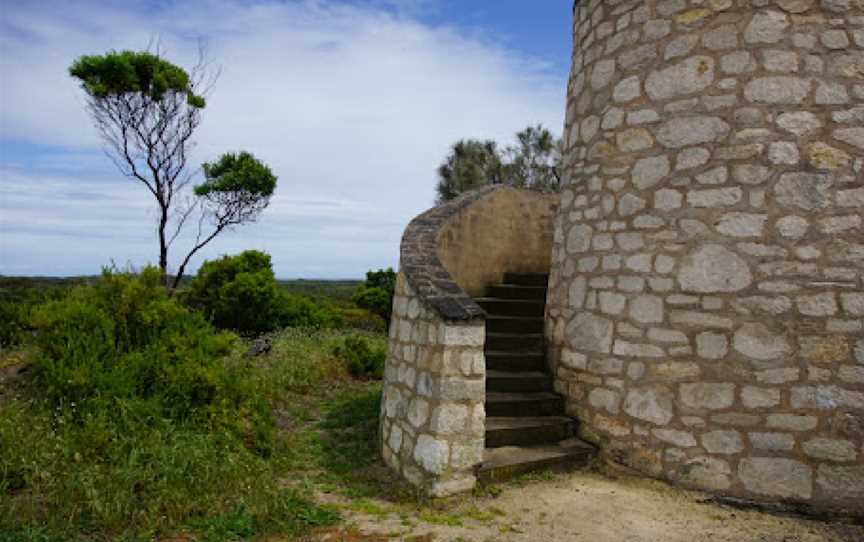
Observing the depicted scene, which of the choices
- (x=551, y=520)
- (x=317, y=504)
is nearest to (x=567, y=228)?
(x=551, y=520)

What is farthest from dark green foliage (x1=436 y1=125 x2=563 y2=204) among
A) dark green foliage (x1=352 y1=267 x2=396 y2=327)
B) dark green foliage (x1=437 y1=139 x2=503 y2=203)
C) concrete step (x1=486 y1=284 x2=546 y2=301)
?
concrete step (x1=486 y1=284 x2=546 y2=301)

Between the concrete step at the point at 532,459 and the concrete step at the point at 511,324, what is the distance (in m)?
1.53

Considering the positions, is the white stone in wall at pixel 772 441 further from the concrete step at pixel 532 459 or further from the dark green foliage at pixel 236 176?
the dark green foliage at pixel 236 176

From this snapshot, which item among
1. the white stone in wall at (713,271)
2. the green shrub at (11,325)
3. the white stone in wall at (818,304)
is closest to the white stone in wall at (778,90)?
the white stone in wall at (713,271)

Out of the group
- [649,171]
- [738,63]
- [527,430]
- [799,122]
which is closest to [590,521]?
[527,430]

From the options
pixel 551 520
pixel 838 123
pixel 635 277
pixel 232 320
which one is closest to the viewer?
pixel 551 520

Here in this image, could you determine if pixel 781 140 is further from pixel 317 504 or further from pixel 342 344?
pixel 342 344

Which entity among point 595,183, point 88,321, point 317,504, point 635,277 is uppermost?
point 595,183

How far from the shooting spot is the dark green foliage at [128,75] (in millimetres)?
13898

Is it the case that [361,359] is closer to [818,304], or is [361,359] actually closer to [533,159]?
[818,304]

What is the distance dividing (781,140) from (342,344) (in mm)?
7504

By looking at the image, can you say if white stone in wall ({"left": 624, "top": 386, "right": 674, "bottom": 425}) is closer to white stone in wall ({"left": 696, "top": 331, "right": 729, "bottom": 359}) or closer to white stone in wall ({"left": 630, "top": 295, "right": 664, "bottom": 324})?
white stone in wall ({"left": 696, "top": 331, "right": 729, "bottom": 359})

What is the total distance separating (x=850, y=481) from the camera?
357cm

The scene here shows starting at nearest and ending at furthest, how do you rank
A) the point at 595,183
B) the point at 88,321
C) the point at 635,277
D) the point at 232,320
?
1. the point at 635,277
2. the point at 595,183
3. the point at 88,321
4. the point at 232,320
